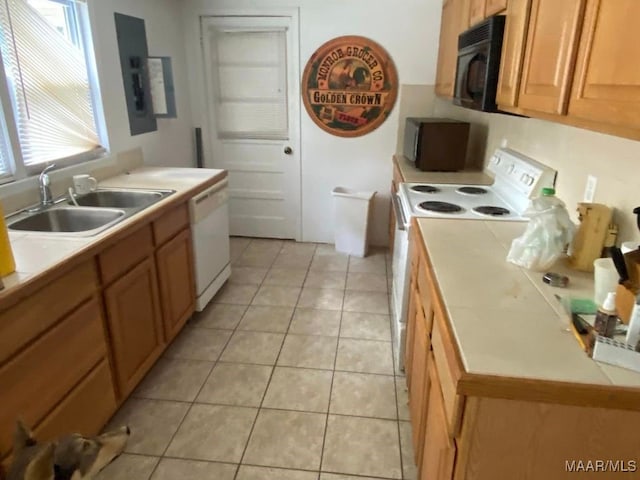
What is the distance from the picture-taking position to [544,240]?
4.70 feet

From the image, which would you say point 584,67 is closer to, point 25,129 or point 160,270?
point 160,270

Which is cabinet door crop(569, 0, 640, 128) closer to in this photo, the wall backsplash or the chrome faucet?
the wall backsplash

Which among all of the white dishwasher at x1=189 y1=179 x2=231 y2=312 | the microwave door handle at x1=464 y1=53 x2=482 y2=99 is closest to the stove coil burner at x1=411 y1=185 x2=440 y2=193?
the microwave door handle at x1=464 y1=53 x2=482 y2=99

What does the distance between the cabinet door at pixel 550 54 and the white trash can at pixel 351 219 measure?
2.38 m

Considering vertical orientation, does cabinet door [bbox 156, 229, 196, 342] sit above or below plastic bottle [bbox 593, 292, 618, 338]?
below

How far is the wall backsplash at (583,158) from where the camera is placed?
1.38m

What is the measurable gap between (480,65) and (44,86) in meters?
2.23

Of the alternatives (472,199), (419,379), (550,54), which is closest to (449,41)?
(472,199)

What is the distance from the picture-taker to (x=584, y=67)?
1.13m

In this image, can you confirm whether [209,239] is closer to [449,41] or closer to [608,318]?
[449,41]

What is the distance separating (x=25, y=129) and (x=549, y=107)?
92.9 inches

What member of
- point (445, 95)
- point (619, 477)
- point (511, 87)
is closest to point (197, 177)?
point (445, 95)

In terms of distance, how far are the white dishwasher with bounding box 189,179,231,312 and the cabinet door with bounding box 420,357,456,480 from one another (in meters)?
1.80

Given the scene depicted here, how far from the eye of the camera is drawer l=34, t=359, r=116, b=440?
1577mm
